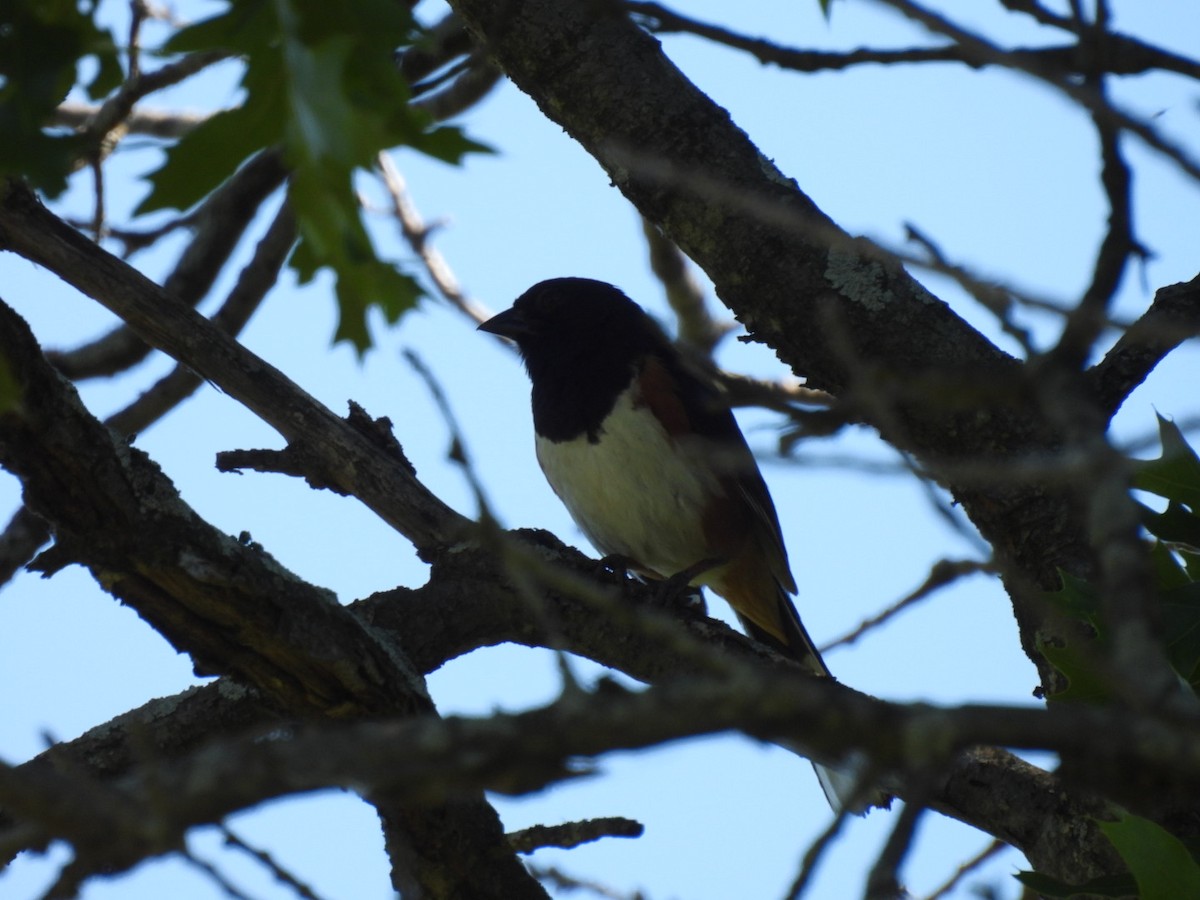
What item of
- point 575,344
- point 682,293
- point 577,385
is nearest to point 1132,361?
point 577,385

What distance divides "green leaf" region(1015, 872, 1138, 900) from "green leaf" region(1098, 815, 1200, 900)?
0.82ft

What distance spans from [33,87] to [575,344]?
11.9 feet

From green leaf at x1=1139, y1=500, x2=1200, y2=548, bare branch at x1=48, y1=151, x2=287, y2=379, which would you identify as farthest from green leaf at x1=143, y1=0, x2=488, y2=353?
bare branch at x1=48, y1=151, x2=287, y2=379

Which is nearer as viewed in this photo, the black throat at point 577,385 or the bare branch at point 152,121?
the black throat at point 577,385

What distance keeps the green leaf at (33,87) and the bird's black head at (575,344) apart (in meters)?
3.13

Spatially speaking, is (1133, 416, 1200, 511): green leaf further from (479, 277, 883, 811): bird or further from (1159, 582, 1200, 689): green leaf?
(479, 277, 883, 811): bird

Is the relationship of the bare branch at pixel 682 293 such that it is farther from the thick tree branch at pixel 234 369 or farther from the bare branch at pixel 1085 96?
the bare branch at pixel 1085 96

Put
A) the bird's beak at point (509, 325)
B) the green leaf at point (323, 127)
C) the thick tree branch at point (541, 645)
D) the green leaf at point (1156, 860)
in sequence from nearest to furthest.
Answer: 1. the green leaf at point (323, 127)
2. the green leaf at point (1156, 860)
3. the thick tree branch at point (541, 645)
4. the bird's beak at point (509, 325)

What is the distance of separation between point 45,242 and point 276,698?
139cm

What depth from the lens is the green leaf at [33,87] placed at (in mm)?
1611

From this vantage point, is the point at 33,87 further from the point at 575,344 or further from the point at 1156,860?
the point at 575,344

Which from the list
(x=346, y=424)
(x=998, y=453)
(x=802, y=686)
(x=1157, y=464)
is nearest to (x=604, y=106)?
(x=346, y=424)

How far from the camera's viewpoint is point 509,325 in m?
5.39

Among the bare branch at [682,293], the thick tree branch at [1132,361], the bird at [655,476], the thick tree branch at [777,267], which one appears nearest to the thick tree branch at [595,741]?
the thick tree branch at [777,267]
